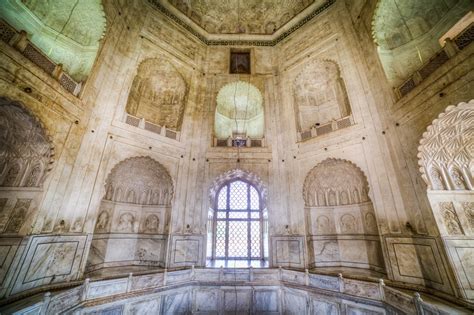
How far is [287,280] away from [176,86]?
10486 millimetres

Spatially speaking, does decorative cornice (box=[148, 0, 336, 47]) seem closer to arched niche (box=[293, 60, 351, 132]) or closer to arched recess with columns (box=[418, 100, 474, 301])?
arched niche (box=[293, 60, 351, 132])

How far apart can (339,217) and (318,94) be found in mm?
6499

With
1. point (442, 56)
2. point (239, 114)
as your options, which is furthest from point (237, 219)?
point (442, 56)

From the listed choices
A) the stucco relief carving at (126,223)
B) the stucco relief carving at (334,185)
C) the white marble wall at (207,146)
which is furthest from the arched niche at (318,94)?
the stucco relief carving at (126,223)

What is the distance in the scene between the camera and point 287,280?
23.9 feet

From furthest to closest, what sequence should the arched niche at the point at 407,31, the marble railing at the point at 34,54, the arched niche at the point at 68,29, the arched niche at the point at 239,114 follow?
the arched niche at the point at 239,114
the arched niche at the point at 407,31
the arched niche at the point at 68,29
the marble railing at the point at 34,54

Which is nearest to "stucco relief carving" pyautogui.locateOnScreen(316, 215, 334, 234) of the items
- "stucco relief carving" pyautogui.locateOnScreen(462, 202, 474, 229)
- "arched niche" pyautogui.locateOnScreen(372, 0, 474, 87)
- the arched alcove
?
the arched alcove

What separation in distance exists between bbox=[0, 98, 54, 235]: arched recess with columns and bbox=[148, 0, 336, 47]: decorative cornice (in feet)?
29.9

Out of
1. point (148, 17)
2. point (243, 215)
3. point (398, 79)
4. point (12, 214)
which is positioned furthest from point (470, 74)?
point (148, 17)

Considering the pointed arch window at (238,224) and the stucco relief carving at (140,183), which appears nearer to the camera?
the stucco relief carving at (140,183)

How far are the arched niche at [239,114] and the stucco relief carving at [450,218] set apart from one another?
8181 mm

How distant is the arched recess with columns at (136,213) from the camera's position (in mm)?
8219

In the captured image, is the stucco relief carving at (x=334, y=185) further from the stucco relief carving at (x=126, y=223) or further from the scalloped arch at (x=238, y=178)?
the stucco relief carving at (x=126, y=223)

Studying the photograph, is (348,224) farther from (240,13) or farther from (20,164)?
(240,13)
